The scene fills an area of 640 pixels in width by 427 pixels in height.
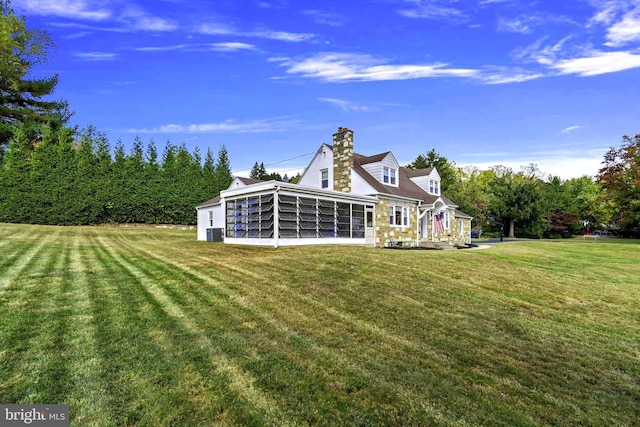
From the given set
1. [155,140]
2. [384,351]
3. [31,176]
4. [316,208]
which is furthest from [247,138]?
[384,351]

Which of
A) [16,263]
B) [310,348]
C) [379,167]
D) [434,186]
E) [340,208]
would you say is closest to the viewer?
[310,348]

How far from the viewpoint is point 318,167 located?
76.3 feet

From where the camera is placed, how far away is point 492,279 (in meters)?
10.1

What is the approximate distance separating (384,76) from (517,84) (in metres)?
6.82

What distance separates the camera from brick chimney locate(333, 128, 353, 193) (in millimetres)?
21141

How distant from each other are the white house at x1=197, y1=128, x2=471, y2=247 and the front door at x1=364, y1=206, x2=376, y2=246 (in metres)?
0.05

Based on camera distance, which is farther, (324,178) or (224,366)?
(324,178)

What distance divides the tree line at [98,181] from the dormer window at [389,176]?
18.2 meters

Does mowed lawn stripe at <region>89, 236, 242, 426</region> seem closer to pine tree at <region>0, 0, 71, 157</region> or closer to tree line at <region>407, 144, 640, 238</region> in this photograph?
pine tree at <region>0, 0, 71, 157</region>

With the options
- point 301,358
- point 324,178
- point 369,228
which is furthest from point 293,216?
point 301,358

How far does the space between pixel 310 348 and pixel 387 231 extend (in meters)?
Answer: 16.7

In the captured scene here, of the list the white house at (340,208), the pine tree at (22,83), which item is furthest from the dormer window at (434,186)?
the pine tree at (22,83)

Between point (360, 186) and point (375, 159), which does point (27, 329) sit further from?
point (375, 159)

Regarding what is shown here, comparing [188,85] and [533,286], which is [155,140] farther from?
[533,286]
